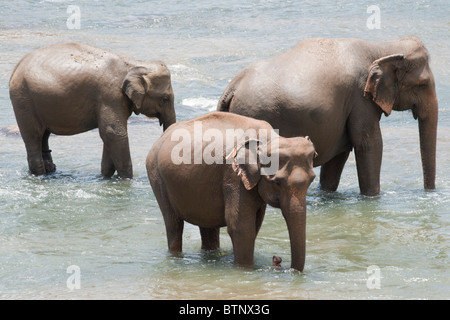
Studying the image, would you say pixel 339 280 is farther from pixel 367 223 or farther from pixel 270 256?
pixel 367 223

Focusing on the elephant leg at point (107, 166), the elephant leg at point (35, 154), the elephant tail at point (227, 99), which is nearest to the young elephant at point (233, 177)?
the elephant tail at point (227, 99)

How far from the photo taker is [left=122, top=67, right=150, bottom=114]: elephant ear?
10.4 m

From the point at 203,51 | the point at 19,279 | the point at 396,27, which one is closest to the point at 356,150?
the point at 19,279

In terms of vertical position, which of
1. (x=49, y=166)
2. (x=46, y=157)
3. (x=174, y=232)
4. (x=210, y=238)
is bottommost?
(x=49, y=166)

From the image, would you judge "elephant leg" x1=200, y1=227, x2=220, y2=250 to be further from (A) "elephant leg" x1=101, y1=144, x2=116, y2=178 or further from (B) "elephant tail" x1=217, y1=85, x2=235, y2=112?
(A) "elephant leg" x1=101, y1=144, x2=116, y2=178

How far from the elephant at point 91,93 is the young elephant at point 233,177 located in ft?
10.9

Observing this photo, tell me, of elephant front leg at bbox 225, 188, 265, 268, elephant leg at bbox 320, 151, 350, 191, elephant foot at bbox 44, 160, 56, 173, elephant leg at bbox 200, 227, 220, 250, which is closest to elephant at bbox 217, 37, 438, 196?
elephant leg at bbox 320, 151, 350, 191

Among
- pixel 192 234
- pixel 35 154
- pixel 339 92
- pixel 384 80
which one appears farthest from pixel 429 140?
pixel 35 154

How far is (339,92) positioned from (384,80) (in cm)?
47

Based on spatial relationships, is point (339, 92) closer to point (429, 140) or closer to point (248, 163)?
point (429, 140)

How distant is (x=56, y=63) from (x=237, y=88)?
263 cm

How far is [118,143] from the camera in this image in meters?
10.8

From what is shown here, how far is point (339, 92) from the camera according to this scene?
927 cm

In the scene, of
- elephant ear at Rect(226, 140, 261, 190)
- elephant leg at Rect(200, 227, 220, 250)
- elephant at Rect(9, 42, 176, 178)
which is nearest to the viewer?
elephant ear at Rect(226, 140, 261, 190)
